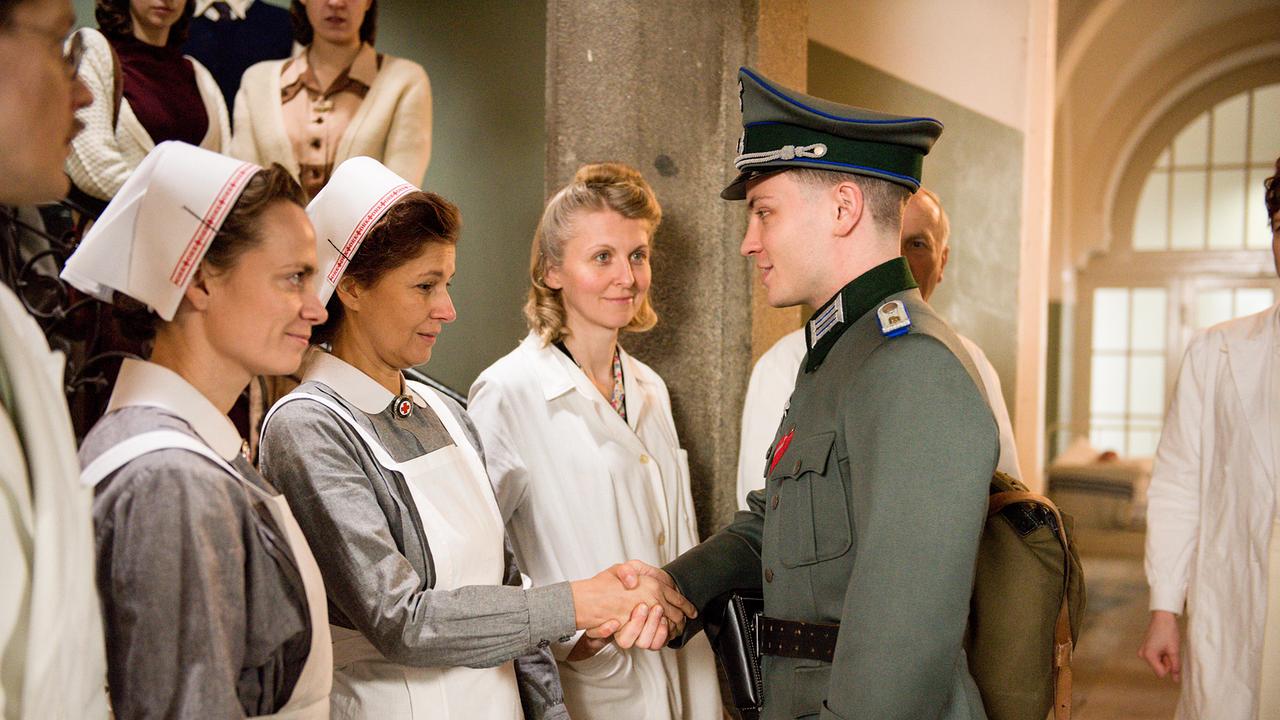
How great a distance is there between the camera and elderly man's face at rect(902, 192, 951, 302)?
312cm

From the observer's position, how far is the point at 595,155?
3367mm

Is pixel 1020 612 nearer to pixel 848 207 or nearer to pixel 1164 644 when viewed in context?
pixel 848 207

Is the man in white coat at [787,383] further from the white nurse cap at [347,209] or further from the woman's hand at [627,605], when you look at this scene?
the white nurse cap at [347,209]

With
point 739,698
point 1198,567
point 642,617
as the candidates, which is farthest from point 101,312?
point 1198,567

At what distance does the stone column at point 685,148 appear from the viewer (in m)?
3.35

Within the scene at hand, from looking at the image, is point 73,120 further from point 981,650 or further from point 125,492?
point 981,650

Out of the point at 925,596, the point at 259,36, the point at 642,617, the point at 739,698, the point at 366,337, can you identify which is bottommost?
the point at 739,698

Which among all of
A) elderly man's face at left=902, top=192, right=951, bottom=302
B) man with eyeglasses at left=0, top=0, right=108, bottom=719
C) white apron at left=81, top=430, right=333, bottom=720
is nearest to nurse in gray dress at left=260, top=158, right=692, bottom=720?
white apron at left=81, top=430, right=333, bottom=720

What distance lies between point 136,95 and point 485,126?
999 mm

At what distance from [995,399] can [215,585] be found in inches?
87.8

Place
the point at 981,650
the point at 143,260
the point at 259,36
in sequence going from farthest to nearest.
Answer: the point at 259,36
the point at 981,650
the point at 143,260

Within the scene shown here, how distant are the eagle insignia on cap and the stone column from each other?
163 cm

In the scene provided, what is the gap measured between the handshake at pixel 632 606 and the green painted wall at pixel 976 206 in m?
2.92

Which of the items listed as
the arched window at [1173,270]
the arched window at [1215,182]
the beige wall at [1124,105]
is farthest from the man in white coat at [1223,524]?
the arched window at [1215,182]
